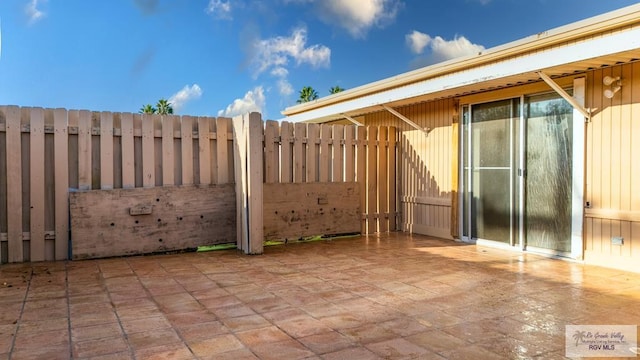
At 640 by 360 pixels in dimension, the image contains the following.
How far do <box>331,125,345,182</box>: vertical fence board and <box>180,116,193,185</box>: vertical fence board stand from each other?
90.1 inches

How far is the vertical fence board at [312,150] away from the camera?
6.45m

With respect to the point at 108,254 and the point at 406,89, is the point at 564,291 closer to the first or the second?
the point at 406,89

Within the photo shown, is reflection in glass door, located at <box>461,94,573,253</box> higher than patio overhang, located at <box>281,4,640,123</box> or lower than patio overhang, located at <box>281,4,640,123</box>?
lower

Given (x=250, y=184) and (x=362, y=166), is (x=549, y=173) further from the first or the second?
(x=250, y=184)

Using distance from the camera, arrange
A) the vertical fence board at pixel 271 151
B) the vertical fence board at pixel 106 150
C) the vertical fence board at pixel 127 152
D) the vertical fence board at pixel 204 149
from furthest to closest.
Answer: the vertical fence board at pixel 271 151 → the vertical fence board at pixel 204 149 → the vertical fence board at pixel 127 152 → the vertical fence board at pixel 106 150

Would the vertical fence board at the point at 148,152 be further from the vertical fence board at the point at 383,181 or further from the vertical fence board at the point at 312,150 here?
the vertical fence board at the point at 383,181

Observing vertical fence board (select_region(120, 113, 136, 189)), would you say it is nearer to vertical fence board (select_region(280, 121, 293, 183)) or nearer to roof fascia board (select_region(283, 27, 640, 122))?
vertical fence board (select_region(280, 121, 293, 183))

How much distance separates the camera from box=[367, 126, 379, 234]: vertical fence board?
23.5 ft

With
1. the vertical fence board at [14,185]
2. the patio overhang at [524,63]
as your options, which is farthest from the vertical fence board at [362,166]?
the vertical fence board at [14,185]

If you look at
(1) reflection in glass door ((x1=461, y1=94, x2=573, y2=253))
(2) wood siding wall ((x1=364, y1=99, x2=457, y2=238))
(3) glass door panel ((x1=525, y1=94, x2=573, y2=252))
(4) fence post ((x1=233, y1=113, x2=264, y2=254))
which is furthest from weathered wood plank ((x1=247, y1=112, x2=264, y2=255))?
(3) glass door panel ((x1=525, y1=94, x2=573, y2=252))

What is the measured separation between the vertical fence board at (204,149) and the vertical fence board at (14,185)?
6.71 ft

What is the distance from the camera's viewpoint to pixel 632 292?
3.63m

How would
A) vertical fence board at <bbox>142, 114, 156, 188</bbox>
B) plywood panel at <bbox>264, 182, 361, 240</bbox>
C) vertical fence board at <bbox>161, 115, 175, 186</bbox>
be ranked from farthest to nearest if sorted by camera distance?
1. plywood panel at <bbox>264, 182, 361, 240</bbox>
2. vertical fence board at <bbox>161, 115, 175, 186</bbox>
3. vertical fence board at <bbox>142, 114, 156, 188</bbox>

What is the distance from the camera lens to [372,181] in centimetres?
719
